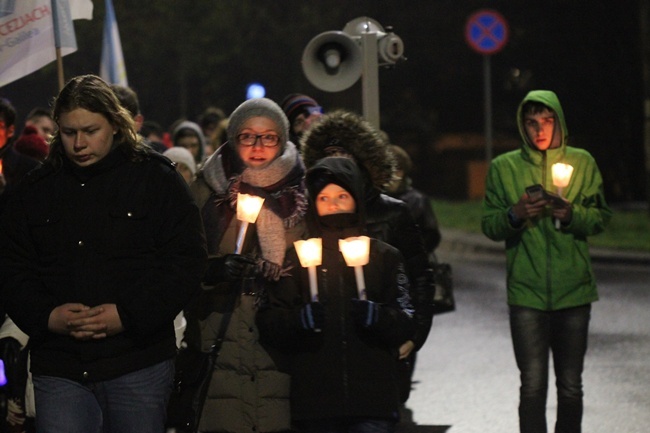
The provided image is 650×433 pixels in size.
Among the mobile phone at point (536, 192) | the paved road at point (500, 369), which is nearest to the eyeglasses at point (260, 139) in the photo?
the mobile phone at point (536, 192)

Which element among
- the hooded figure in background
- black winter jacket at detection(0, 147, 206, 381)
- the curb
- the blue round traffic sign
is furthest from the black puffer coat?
the blue round traffic sign

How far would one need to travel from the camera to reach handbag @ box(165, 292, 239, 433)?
18.4ft

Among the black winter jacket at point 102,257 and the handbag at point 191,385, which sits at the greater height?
the black winter jacket at point 102,257

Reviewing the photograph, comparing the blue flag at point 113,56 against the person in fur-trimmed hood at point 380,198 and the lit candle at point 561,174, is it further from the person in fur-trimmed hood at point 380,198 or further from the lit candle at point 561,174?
the lit candle at point 561,174

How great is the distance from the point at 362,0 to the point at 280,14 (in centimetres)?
437

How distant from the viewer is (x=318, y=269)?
17.8ft

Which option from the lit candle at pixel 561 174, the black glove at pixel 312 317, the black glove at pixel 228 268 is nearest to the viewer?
the black glove at pixel 312 317

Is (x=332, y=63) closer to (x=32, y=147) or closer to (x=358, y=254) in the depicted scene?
(x=32, y=147)

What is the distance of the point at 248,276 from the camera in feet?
18.6

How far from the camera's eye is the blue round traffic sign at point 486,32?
23.2 meters

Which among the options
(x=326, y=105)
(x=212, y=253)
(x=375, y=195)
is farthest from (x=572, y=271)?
(x=326, y=105)

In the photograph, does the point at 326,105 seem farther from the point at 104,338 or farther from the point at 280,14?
the point at 104,338

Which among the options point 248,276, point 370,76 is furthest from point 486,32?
point 248,276

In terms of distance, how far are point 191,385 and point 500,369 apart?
4947mm
